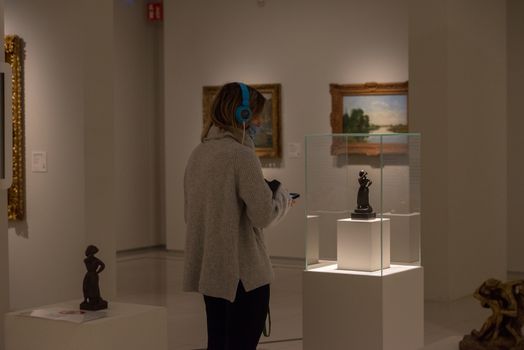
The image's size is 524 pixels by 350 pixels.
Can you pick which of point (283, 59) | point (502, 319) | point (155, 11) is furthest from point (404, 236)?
point (155, 11)

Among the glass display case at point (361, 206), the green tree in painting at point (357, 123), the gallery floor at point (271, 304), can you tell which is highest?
the green tree in painting at point (357, 123)

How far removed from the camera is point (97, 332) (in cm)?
467

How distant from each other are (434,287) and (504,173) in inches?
80.9

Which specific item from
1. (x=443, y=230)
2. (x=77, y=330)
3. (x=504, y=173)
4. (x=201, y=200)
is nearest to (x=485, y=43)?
(x=504, y=173)

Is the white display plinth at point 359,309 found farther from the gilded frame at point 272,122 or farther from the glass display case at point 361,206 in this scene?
the gilded frame at point 272,122

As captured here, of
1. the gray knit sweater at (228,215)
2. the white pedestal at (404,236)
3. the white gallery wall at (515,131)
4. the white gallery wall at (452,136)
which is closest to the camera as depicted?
the gray knit sweater at (228,215)

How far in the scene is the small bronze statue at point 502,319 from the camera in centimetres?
327

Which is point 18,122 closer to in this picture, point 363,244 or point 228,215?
point 363,244

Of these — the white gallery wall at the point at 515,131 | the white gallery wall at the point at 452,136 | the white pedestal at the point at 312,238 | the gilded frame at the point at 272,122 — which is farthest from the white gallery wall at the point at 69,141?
the white gallery wall at the point at 515,131

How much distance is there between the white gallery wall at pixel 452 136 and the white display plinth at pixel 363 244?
11.3ft

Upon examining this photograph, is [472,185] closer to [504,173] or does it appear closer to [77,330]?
[504,173]

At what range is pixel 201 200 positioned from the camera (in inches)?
193

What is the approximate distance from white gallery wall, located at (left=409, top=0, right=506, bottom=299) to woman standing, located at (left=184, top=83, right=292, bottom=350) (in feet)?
15.6

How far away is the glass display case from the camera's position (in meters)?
5.99
